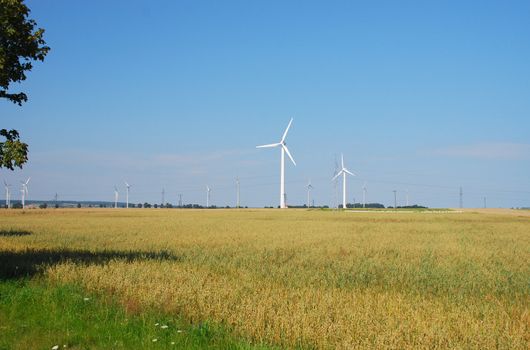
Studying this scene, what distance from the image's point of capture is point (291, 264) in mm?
23453

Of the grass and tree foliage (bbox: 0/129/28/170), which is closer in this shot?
the grass

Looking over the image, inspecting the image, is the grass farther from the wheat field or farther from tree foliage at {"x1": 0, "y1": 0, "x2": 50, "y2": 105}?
tree foliage at {"x1": 0, "y1": 0, "x2": 50, "y2": 105}

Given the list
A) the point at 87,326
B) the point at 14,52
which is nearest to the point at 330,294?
the point at 87,326

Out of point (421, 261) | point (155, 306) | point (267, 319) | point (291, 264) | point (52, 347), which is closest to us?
point (52, 347)

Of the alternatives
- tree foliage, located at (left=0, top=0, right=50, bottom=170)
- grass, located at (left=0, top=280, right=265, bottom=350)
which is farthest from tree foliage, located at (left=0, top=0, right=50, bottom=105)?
grass, located at (left=0, top=280, right=265, bottom=350)

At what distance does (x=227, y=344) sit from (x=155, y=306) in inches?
153

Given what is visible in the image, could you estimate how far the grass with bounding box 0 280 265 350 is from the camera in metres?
10.1

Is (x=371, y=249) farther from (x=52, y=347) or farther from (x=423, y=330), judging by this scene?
(x=52, y=347)

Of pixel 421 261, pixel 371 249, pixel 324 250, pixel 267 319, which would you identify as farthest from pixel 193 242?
pixel 267 319

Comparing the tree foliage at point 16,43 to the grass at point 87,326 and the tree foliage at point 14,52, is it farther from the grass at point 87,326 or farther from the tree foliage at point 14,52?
the grass at point 87,326

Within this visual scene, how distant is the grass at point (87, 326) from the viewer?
33.1 ft

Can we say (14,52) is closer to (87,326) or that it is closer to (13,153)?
(13,153)

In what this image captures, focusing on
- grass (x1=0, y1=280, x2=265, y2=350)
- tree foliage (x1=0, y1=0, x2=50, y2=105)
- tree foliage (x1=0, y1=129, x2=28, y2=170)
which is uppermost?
tree foliage (x1=0, y1=0, x2=50, y2=105)

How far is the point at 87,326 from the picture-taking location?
450 inches
